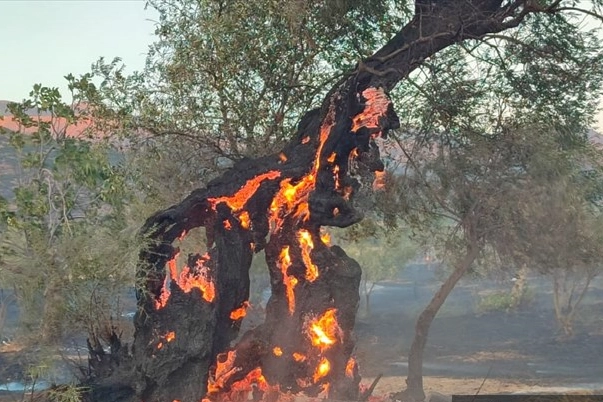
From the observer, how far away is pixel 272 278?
12.4 meters

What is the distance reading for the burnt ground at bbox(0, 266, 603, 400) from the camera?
3509cm

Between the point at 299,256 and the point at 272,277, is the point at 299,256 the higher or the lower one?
the higher one

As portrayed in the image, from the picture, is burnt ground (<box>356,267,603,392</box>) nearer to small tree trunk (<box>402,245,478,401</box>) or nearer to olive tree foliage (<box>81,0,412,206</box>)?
small tree trunk (<box>402,245,478,401</box>)

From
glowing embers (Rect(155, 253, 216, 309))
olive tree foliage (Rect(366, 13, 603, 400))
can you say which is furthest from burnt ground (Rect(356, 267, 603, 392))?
glowing embers (Rect(155, 253, 216, 309))

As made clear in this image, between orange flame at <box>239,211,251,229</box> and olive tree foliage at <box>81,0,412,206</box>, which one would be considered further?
olive tree foliage at <box>81,0,412,206</box>

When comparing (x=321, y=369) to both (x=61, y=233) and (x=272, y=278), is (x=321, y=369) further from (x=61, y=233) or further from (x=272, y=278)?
(x=61, y=233)

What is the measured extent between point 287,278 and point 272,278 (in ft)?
1.05

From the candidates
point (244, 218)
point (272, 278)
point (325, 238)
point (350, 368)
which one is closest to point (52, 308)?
point (244, 218)

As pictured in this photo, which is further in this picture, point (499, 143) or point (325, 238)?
point (499, 143)

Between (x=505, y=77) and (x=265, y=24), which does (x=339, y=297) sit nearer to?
(x=265, y=24)

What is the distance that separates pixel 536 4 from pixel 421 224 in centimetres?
1015

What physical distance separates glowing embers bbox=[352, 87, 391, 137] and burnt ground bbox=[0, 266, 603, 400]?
1355cm

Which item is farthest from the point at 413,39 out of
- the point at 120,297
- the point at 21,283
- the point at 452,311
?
the point at 452,311

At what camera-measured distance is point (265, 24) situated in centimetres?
1495
